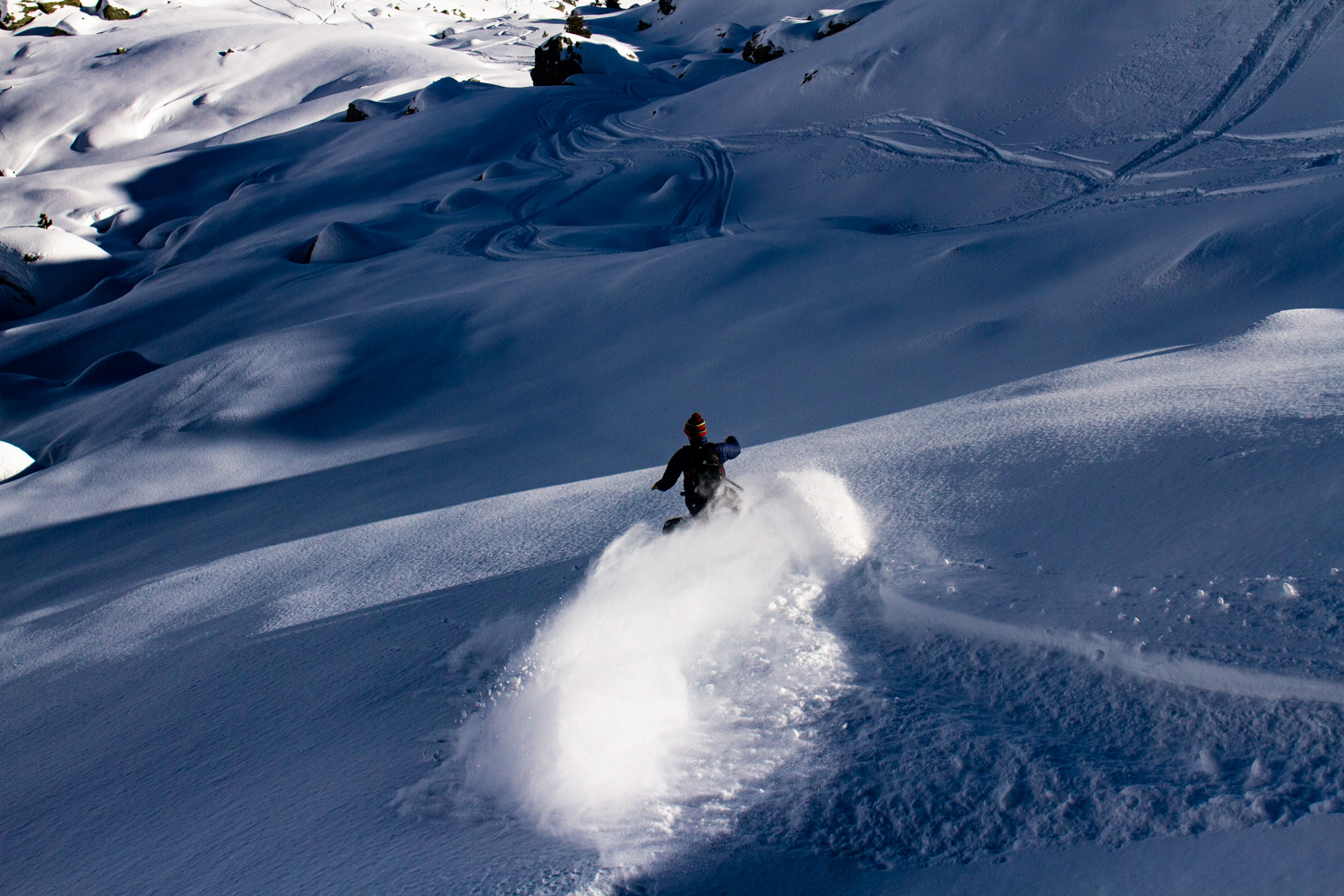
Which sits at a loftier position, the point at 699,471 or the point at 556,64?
the point at 556,64

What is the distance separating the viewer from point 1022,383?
6598 mm

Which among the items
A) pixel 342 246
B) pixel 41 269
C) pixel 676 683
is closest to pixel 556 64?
pixel 342 246

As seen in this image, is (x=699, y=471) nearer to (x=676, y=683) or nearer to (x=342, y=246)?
(x=676, y=683)

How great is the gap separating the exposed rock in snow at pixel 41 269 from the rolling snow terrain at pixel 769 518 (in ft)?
10.3

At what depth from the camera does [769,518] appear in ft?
16.0

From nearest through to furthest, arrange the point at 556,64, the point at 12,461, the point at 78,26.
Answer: the point at 12,461, the point at 556,64, the point at 78,26

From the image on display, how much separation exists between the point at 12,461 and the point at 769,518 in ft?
29.7

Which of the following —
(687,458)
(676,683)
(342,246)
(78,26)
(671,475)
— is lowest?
(342,246)

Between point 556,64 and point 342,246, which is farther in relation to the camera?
point 556,64

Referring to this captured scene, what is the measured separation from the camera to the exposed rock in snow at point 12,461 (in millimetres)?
9227

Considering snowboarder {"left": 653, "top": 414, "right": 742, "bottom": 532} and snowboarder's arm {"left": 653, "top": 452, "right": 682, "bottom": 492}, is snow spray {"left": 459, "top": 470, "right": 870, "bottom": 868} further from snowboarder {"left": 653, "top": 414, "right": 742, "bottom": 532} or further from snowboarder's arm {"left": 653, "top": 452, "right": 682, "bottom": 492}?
snowboarder's arm {"left": 653, "top": 452, "right": 682, "bottom": 492}

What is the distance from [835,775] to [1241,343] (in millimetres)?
5174

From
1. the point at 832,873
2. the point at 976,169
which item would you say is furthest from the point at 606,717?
the point at 976,169

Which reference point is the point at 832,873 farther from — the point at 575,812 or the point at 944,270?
the point at 944,270
